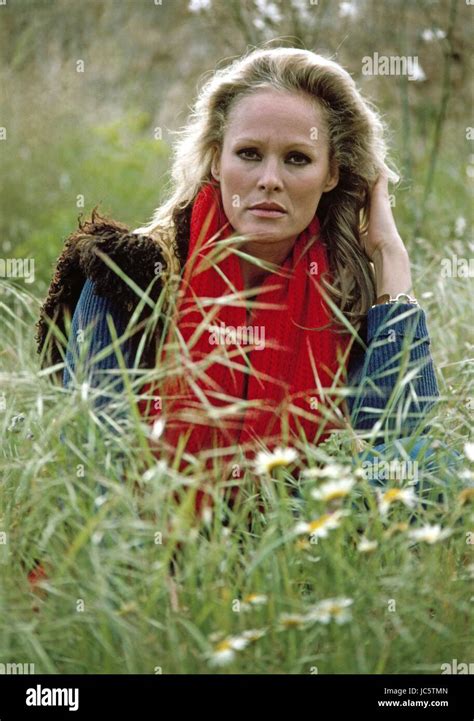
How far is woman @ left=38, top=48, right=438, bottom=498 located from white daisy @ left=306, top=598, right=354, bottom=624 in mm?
722

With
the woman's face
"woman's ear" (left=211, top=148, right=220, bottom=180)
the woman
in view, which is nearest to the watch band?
the woman

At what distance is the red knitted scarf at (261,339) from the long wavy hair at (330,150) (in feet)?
0.23

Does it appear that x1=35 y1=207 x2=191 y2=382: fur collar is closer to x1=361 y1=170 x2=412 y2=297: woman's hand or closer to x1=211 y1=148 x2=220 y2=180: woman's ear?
x1=211 y1=148 x2=220 y2=180: woman's ear

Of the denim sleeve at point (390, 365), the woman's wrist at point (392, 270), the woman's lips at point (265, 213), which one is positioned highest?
the woman's lips at point (265, 213)

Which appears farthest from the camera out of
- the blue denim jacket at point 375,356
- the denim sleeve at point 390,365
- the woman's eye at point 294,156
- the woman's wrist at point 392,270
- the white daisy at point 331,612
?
the woman's wrist at point 392,270

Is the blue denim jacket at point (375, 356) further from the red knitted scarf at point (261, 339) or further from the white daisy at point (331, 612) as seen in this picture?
the white daisy at point (331, 612)

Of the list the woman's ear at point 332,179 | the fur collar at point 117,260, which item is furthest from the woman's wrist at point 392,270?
the fur collar at point 117,260

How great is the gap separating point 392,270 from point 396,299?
0.41ft

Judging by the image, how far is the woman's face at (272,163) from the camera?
250cm

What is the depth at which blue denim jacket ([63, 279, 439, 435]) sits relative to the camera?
2.27 metres

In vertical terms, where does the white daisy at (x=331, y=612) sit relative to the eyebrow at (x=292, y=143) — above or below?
below

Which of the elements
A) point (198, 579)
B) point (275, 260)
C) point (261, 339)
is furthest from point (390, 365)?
point (198, 579)

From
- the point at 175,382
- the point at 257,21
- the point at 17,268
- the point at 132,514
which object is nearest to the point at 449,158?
the point at 257,21

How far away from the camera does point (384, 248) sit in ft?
9.02
